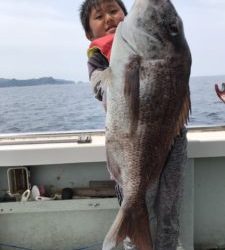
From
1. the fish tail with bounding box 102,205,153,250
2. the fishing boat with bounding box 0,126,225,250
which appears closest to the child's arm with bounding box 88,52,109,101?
the fish tail with bounding box 102,205,153,250

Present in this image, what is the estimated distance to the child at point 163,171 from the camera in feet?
10.2

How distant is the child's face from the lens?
10.5 ft

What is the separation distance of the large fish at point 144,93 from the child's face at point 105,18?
0.76 m

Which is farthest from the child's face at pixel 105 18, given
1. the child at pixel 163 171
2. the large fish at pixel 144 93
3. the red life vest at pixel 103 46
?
the large fish at pixel 144 93

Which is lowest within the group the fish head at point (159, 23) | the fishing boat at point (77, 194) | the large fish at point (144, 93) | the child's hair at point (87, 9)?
the fishing boat at point (77, 194)

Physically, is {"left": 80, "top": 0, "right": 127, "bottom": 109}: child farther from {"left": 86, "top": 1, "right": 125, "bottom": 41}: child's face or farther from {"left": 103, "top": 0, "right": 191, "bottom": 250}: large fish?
{"left": 103, "top": 0, "right": 191, "bottom": 250}: large fish

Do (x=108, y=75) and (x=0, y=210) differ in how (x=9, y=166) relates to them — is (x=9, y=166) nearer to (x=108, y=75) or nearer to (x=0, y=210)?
(x=0, y=210)

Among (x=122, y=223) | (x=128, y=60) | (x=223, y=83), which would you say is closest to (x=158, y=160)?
(x=122, y=223)

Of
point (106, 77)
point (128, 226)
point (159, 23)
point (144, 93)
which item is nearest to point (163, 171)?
point (128, 226)

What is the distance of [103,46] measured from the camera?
2.96m

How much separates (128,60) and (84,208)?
5.63 feet

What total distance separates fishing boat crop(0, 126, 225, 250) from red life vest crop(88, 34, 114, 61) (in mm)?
895

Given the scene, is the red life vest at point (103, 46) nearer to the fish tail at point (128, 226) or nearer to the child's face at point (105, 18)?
the child's face at point (105, 18)

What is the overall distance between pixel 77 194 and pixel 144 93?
1.65m
